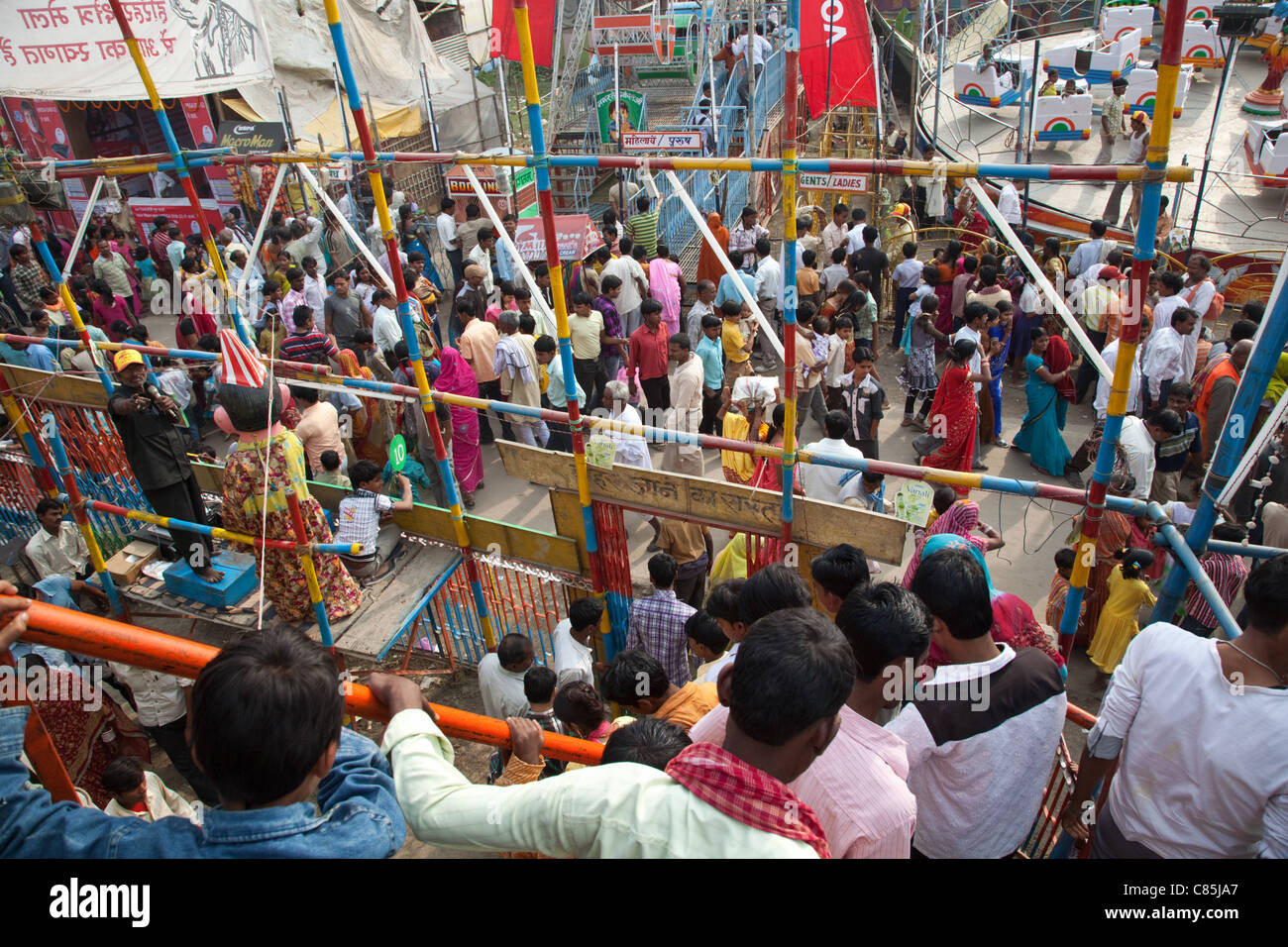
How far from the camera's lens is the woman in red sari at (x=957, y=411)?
6.60 m

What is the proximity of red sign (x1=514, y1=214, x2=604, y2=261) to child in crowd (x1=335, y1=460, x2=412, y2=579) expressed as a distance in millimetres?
4178

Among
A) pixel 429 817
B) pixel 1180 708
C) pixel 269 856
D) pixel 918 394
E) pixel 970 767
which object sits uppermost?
pixel 269 856

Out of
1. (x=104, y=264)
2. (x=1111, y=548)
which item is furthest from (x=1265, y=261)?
(x=104, y=264)

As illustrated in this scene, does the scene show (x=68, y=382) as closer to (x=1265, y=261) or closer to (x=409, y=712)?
(x=409, y=712)

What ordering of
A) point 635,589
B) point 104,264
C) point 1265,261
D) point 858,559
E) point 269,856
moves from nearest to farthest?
1. point 269,856
2. point 858,559
3. point 635,589
4. point 1265,261
5. point 104,264

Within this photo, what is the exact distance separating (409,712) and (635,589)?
4447 mm

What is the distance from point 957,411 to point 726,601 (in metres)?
3.86

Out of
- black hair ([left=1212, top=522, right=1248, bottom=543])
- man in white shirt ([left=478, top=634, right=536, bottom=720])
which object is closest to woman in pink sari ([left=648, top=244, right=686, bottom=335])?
man in white shirt ([left=478, top=634, right=536, bottom=720])

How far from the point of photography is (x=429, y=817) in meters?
1.68

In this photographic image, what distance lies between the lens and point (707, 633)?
4.07 meters

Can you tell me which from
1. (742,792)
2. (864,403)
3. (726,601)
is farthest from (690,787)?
(864,403)

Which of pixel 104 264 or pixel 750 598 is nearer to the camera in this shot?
pixel 750 598

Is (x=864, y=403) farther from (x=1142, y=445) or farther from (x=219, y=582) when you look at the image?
(x=219, y=582)

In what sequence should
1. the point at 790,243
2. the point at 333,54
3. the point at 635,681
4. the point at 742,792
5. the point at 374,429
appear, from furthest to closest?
the point at 333,54, the point at 374,429, the point at 790,243, the point at 635,681, the point at 742,792
